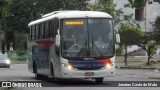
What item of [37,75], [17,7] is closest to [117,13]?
[17,7]

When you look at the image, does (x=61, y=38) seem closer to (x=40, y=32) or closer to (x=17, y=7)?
(x=40, y=32)

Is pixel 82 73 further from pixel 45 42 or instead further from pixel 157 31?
pixel 157 31

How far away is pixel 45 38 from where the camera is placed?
25766 millimetres

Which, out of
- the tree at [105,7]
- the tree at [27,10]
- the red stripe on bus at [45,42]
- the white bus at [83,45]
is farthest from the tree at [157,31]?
the tree at [27,10]

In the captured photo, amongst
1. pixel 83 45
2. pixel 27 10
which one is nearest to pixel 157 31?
pixel 83 45

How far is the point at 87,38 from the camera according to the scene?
2275cm

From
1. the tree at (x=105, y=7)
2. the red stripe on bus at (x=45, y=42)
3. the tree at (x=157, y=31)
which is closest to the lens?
the red stripe on bus at (x=45, y=42)

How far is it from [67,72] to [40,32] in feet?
17.5

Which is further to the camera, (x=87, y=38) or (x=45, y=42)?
(x=45, y=42)

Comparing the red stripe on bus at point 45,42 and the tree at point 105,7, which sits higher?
the tree at point 105,7

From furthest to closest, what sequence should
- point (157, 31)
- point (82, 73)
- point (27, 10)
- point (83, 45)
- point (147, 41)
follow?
1. point (27, 10)
2. point (147, 41)
3. point (157, 31)
4. point (83, 45)
5. point (82, 73)

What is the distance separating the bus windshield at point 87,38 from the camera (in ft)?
74.3

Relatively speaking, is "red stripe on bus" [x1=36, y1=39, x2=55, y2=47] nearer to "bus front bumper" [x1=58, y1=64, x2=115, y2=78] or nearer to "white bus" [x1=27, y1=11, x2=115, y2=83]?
"white bus" [x1=27, y1=11, x2=115, y2=83]

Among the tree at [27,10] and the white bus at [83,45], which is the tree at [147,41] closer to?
the white bus at [83,45]
